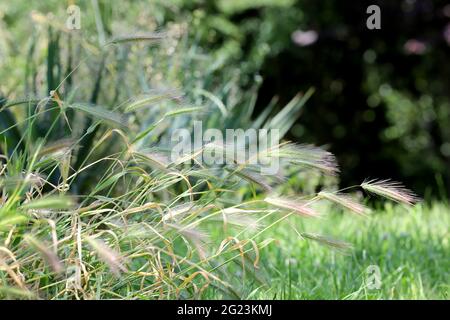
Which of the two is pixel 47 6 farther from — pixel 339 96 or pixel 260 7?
pixel 339 96

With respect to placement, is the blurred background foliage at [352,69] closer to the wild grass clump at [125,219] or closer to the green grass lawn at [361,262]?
the green grass lawn at [361,262]

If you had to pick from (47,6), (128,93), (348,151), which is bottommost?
(348,151)

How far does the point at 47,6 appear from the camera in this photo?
23.1 feet

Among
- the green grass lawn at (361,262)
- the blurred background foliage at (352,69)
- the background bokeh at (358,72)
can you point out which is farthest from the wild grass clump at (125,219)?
the background bokeh at (358,72)

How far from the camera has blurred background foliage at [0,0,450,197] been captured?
7.71 metres

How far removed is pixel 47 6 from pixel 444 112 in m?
4.90

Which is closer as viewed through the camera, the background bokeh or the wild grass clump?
the wild grass clump

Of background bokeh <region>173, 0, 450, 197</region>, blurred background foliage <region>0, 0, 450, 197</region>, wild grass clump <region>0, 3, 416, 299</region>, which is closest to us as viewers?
wild grass clump <region>0, 3, 416, 299</region>

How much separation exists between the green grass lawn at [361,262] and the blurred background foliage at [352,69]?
303cm

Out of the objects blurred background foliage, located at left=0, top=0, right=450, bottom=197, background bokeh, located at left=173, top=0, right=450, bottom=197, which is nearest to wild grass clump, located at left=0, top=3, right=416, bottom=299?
blurred background foliage, located at left=0, top=0, right=450, bottom=197

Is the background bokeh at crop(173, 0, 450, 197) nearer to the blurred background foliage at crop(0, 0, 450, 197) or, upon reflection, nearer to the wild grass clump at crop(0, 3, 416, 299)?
the blurred background foliage at crop(0, 0, 450, 197)

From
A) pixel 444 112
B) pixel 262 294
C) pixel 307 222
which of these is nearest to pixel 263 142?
pixel 307 222

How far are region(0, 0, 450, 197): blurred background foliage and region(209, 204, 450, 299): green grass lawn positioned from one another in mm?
3034

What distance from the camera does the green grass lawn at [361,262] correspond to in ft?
9.73
